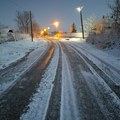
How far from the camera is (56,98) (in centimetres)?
778

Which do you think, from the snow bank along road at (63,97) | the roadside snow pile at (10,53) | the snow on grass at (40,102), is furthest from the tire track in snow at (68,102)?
the roadside snow pile at (10,53)

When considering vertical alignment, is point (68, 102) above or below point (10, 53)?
below

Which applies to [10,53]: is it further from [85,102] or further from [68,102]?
[85,102]

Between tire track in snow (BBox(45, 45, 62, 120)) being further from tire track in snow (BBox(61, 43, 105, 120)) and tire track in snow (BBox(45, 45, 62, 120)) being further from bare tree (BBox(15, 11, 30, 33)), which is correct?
bare tree (BBox(15, 11, 30, 33))

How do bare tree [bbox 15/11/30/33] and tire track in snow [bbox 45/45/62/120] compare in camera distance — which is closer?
tire track in snow [bbox 45/45/62/120]

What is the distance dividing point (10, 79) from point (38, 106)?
4.53 m

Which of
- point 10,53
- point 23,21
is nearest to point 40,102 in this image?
point 10,53

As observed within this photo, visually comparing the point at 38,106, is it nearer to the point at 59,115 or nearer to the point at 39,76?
the point at 59,115

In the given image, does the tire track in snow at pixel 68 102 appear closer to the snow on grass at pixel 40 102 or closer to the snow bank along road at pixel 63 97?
the snow bank along road at pixel 63 97

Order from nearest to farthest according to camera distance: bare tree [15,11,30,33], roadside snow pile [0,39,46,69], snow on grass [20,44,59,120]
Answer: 1. snow on grass [20,44,59,120]
2. roadside snow pile [0,39,46,69]
3. bare tree [15,11,30,33]

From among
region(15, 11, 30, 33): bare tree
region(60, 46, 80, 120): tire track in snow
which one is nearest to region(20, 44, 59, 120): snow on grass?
region(60, 46, 80, 120): tire track in snow

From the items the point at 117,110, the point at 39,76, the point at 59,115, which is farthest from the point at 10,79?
the point at 117,110

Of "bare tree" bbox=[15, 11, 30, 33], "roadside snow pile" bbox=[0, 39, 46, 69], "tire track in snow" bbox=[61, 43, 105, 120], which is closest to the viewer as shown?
"tire track in snow" bbox=[61, 43, 105, 120]

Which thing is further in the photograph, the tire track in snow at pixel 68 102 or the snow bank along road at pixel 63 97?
the snow bank along road at pixel 63 97
